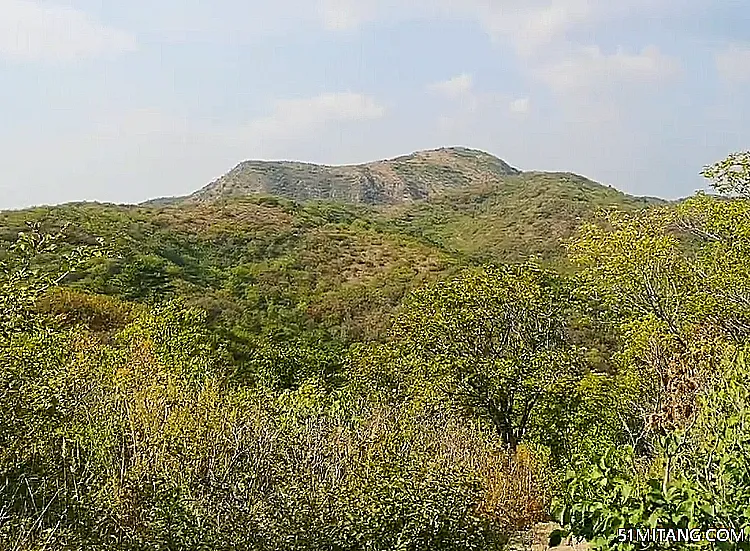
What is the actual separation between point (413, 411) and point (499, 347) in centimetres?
241

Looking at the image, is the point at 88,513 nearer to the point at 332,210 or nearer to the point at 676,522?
the point at 676,522

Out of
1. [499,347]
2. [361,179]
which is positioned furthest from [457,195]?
[499,347]

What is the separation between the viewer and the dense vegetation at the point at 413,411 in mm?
6012

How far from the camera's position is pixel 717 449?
14.4 ft

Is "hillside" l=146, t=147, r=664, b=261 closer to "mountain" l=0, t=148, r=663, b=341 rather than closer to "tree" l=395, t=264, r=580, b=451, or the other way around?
"mountain" l=0, t=148, r=663, b=341

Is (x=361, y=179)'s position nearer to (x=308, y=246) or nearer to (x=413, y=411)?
(x=308, y=246)

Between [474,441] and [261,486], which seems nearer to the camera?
[261,486]

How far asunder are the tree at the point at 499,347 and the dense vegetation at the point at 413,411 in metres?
0.05

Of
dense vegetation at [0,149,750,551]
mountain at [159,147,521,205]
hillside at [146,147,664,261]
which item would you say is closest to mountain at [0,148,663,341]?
hillside at [146,147,664,261]

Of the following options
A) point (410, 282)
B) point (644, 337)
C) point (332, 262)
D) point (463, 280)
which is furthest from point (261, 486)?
point (332, 262)

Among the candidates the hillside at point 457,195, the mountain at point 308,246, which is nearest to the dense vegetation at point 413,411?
the mountain at point 308,246

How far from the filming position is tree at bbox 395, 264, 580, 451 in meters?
16.1

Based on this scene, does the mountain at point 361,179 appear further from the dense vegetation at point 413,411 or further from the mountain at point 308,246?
the dense vegetation at point 413,411

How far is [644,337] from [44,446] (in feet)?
34.5
